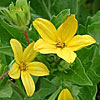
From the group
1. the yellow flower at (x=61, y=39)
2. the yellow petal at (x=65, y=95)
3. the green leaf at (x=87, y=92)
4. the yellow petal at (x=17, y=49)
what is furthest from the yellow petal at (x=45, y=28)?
the green leaf at (x=87, y=92)

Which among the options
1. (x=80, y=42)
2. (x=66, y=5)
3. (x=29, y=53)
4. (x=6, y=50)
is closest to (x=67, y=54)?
(x=80, y=42)

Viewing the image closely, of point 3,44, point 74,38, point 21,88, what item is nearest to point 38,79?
point 21,88

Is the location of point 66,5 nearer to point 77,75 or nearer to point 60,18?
point 60,18

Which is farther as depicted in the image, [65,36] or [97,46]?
[97,46]

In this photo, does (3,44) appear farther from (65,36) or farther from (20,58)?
(65,36)

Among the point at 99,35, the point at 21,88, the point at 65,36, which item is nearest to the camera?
the point at 65,36

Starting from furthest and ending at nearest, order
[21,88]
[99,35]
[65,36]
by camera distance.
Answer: [99,35] < [21,88] < [65,36]

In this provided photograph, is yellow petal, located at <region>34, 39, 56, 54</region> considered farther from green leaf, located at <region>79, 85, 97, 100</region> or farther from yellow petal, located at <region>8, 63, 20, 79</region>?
green leaf, located at <region>79, 85, 97, 100</region>

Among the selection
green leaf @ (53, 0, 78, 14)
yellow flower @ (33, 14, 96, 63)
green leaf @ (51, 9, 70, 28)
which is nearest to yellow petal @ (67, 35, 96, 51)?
yellow flower @ (33, 14, 96, 63)
